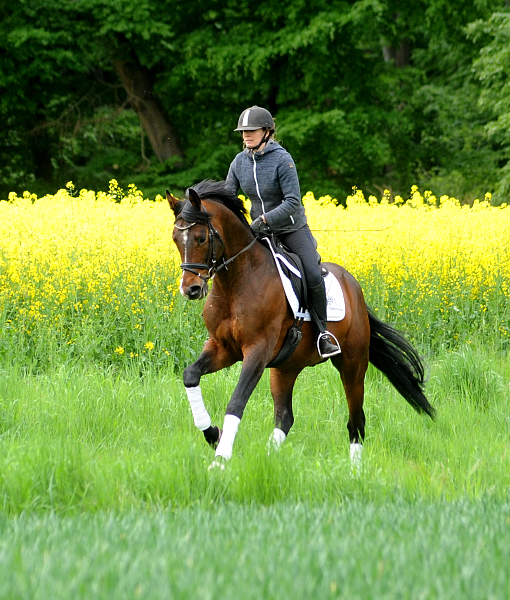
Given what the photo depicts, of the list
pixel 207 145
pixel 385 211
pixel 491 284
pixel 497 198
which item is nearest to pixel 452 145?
pixel 497 198

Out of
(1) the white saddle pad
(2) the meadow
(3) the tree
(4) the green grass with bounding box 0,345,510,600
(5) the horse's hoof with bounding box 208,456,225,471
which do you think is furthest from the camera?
(3) the tree

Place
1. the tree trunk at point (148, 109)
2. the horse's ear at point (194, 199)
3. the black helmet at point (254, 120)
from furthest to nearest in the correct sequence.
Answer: the tree trunk at point (148, 109)
the black helmet at point (254, 120)
the horse's ear at point (194, 199)

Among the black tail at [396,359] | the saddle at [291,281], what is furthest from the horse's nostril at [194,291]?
the black tail at [396,359]

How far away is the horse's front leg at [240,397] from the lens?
212 inches

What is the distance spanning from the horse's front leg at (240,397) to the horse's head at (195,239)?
65cm

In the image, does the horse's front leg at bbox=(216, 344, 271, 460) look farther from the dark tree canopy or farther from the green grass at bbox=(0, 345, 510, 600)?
the dark tree canopy

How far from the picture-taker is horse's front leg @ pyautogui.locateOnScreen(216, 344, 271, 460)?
17.7 ft

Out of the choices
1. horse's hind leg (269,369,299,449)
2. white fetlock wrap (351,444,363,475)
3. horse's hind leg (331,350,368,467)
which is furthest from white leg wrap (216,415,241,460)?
horse's hind leg (331,350,368,467)

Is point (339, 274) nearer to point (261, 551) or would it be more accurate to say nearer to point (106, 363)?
point (106, 363)

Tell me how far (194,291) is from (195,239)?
42 centimetres

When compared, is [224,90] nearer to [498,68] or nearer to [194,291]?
[498,68]

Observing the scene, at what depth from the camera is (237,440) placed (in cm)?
631

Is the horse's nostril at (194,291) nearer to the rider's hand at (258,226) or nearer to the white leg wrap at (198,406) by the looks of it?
the white leg wrap at (198,406)

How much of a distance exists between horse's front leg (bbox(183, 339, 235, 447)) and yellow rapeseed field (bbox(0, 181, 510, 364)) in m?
2.82
